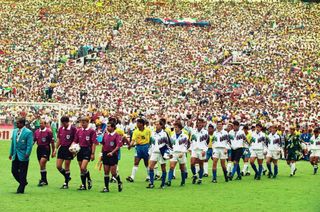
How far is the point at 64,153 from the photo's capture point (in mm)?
23859

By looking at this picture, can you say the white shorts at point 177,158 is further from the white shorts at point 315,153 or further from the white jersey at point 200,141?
the white shorts at point 315,153

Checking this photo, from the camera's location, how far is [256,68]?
62219 millimetres

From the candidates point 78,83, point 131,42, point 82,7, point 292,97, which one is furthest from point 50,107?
point 82,7

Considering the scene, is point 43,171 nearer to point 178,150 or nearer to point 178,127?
point 178,150

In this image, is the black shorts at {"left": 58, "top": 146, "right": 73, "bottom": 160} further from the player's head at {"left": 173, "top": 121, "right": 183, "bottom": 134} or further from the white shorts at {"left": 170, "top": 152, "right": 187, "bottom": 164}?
the player's head at {"left": 173, "top": 121, "right": 183, "bottom": 134}

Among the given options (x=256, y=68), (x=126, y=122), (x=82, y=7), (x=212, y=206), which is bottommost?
(x=212, y=206)

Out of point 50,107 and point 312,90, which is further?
point 312,90

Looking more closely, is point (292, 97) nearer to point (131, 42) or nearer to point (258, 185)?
point (131, 42)

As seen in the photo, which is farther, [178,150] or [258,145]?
[258,145]

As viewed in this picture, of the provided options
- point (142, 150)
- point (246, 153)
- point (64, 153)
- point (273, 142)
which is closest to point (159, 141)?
point (142, 150)

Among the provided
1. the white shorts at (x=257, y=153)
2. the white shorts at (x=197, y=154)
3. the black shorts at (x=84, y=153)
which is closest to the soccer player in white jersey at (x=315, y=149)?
the white shorts at (x=257, y=153)

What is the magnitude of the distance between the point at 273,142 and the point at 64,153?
8.93 meters

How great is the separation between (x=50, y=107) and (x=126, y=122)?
6096 millimetres

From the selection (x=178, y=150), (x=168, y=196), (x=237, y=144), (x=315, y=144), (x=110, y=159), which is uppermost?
(x=315, y=144)
